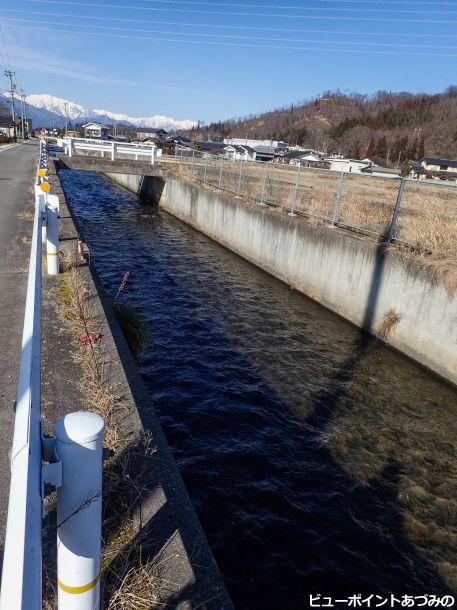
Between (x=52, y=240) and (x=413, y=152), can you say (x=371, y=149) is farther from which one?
(x=52, y=240)

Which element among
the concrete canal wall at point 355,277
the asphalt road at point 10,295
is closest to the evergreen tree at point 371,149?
the concrete canal wall at point 355,277

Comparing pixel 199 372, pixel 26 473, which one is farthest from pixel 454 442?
pixel 26 473

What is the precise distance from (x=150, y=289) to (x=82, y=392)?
8536 mm

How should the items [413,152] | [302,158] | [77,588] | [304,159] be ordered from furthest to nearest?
[413,152]
[302,158]
[304,159]
[77,588]

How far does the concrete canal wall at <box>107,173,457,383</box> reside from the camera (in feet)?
28.6

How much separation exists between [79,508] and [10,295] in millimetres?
5150

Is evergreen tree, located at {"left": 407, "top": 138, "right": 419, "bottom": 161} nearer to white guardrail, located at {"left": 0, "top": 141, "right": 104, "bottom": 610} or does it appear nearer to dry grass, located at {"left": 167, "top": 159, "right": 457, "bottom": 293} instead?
dry grass, located at {"left": 167, "top": 159, "right": 457, "bottom": 293}

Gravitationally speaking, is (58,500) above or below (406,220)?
below

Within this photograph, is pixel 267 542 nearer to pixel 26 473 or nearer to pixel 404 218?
pixel 26 473

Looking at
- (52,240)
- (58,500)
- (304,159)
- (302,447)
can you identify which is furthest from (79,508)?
(304,159)

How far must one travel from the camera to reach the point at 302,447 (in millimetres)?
6281

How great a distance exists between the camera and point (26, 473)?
1.47 m

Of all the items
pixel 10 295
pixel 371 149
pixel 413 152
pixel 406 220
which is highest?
pixel 371 149

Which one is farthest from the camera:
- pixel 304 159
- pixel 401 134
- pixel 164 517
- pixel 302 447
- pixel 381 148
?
pixel 401 134
